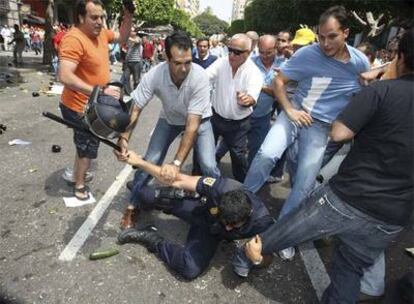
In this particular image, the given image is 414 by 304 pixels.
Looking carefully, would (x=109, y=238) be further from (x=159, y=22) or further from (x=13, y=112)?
(x=159, y=22)

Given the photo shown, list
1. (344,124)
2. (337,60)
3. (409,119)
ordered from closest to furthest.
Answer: (409,119) < (344,124) < (337,60)

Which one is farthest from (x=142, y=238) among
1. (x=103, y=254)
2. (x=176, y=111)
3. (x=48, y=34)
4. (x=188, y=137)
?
(x=48, y=34)

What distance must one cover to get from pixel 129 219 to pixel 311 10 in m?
30.7

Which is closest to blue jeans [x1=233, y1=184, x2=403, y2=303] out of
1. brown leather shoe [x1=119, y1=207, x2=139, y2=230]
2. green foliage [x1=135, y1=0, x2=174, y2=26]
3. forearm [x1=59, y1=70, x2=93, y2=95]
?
brown leather shoe [x1=119, y1=207, x2=139, y2=230]

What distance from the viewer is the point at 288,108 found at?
3.54 meters

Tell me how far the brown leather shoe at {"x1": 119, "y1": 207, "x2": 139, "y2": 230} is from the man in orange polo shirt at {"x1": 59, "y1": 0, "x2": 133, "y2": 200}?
73 centimetres

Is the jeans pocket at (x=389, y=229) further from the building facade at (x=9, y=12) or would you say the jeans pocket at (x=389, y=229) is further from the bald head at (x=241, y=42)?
the building facade at (x=9, y=12)

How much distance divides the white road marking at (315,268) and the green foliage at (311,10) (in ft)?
39.1

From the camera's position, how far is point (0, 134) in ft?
20.7

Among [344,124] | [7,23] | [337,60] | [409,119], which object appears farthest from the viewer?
[7,23]

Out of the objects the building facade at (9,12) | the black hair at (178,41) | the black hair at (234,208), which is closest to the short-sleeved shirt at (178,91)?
the black hair at (178,41)

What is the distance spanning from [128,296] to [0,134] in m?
4.60

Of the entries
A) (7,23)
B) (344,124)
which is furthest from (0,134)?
(7,23)

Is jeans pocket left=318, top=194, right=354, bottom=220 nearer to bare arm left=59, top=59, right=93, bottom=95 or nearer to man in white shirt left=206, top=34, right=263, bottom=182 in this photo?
man in white shirt left=206, top=34, right=263, bottom=182
